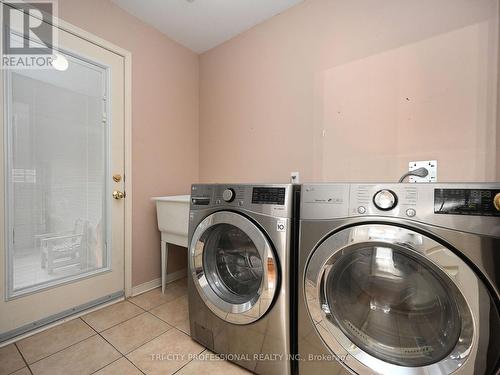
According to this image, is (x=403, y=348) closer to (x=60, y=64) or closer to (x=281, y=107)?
(x=281, y=107)

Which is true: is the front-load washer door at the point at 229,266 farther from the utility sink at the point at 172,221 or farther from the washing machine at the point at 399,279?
the utility sink at the point at 172,221

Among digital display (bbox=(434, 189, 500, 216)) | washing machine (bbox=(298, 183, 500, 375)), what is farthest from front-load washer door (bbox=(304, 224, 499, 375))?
digital display (bbox=(434, 189, 500, 216))

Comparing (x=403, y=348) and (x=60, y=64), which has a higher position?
(x=60, y=64)

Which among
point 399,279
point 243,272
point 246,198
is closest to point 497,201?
point 399,279

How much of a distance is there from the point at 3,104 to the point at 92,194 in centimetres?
68

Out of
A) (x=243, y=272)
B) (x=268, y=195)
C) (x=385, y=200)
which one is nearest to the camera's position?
(x=385, y=200)

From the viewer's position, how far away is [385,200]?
0.76 metres

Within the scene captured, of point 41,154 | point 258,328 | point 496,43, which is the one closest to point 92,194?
point 41,154

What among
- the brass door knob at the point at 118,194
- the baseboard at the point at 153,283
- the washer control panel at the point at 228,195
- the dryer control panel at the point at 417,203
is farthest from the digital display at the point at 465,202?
the baseboard at the point at 153,283

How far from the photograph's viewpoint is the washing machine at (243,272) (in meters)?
0.95

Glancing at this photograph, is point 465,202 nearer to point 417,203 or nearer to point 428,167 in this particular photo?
point 417,203

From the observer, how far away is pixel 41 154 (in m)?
1.38

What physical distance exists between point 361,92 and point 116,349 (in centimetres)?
212

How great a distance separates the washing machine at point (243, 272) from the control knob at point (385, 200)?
0.32 metres
